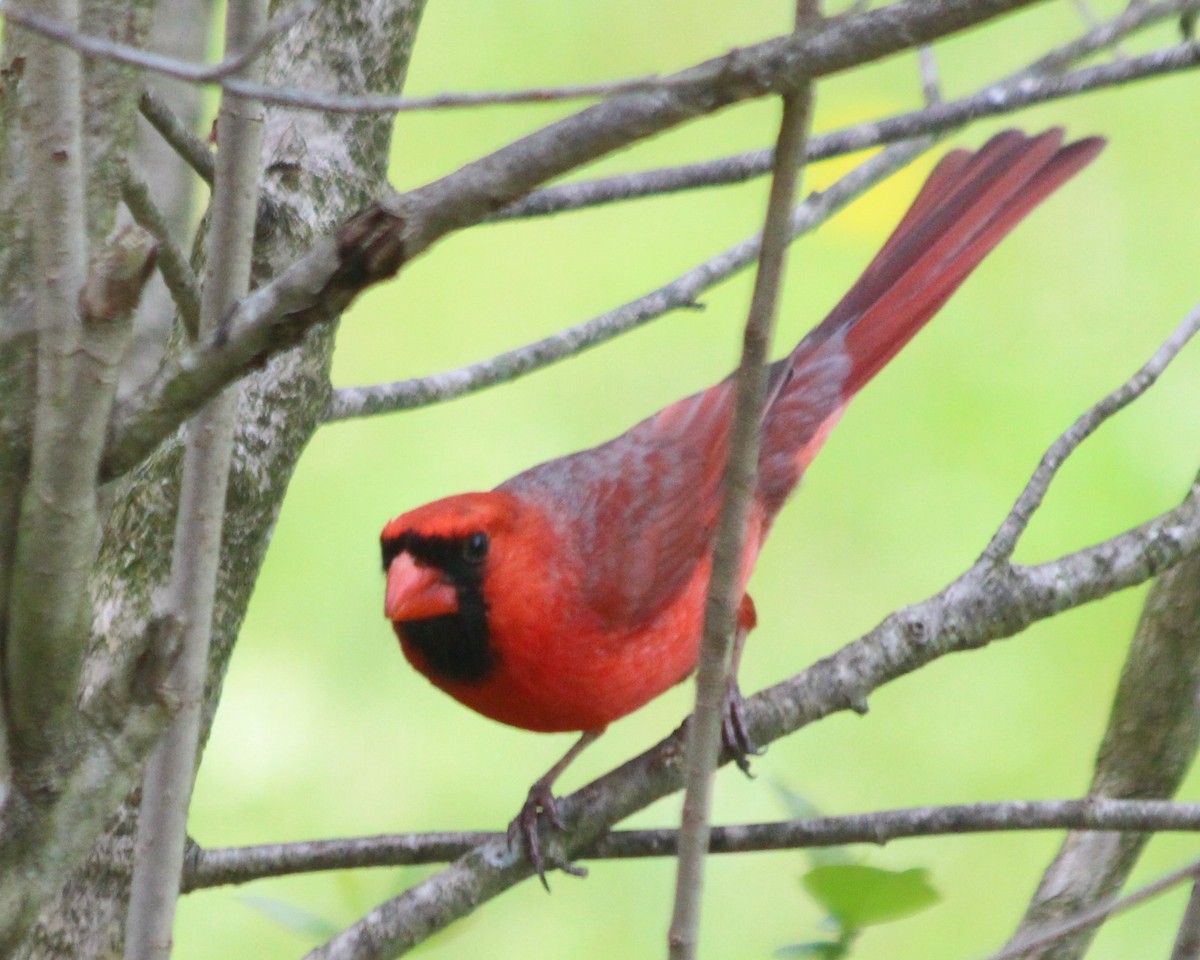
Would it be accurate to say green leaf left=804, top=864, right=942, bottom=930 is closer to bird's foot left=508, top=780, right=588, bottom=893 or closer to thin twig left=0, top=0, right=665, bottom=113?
bird's foot left=508, top=780, right=588, bottom=893

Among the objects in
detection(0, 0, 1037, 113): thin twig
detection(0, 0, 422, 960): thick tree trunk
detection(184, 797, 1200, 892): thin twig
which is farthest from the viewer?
detection(0, 0, 422, 960): thick tree trunk

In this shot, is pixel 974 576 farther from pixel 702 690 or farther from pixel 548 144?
pixel 548 144

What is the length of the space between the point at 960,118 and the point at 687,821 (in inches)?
31.9

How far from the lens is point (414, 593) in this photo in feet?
8.11

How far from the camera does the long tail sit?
9.79 ft

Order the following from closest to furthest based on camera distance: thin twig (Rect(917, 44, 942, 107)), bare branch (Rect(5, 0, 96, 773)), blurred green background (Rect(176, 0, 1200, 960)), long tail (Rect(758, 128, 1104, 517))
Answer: bare branch (Rect(5, 0, 96, 773))
thin twig (Rect(917, 44, 942, 107))
long tail (Rect(758, 128, 1104, 517))
blurred green background (Rect(176, 0, 1200, 960))

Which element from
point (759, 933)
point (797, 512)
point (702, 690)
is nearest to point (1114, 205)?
point (797, 512)

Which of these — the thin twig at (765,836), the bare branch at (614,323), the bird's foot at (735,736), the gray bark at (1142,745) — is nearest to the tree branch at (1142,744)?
the gray bark at (1142,745)

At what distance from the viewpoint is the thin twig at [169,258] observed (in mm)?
1446

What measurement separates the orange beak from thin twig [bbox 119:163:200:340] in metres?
0.99

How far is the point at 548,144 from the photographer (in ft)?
3.68

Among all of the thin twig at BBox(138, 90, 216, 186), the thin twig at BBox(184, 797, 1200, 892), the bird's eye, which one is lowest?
the thin twig at BBox(184, 797, 1200, 892)

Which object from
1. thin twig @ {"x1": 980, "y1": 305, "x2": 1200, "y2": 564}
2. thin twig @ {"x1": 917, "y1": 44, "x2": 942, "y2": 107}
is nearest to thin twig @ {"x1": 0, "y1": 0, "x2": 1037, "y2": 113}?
thin twig @ {"x1": 980, "y1": 305, "x2": 1200, "y2": 564}

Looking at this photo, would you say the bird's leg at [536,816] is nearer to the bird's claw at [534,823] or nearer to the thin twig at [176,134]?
the bird's claw at [534,823]
